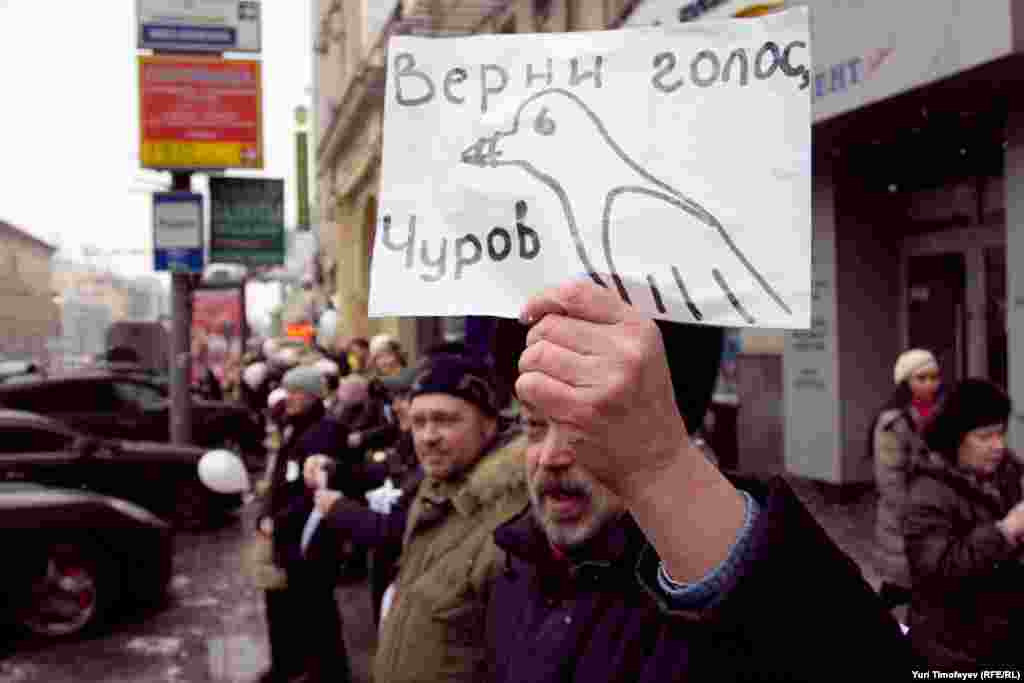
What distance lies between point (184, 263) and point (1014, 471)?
28.1 ft

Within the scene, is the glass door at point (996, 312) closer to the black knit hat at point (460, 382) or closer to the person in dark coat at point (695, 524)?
the black knit hat at point (460, 382)

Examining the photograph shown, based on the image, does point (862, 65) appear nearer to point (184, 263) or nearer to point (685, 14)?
point (685, 14)

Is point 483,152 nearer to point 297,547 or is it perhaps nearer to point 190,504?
point 297,547

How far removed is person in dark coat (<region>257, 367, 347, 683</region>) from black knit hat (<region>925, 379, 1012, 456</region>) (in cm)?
308

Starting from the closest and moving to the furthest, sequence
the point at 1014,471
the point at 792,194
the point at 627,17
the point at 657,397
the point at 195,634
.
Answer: the point at 657,397 → the point at 792,194 → the point at 1014,471 → the point at 195,634 → the point at 627,17

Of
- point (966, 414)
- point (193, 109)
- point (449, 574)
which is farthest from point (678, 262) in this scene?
point (193, 109)

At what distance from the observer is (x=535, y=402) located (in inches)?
45.4

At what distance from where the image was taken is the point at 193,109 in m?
10.6

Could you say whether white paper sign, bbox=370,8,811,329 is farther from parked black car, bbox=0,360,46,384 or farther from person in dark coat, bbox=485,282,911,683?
parked black car, bbox=0,360,46,384

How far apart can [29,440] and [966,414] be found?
839cm

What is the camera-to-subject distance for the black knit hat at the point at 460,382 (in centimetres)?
349

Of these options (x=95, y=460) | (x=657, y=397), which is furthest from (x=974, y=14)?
(x=95, y=460)

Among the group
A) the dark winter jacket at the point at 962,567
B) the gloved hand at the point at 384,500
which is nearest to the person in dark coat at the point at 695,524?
the dark winter jacket at the point at 962,567

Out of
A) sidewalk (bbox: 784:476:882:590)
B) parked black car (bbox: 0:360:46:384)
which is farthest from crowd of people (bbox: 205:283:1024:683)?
parked black car (bbox: 0:360:46:384)
